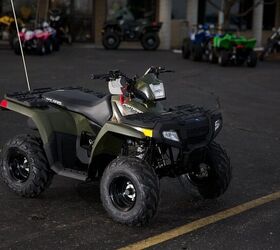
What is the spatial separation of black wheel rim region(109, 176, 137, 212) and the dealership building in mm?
19242

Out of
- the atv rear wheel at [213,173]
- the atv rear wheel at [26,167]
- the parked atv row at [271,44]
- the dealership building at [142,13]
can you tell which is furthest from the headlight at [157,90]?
the dealership building at [142,13]

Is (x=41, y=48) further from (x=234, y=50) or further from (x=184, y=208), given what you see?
(x=184, y=208)

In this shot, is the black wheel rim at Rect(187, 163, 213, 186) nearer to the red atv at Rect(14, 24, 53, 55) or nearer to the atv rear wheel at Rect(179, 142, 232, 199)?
the atv rear wheel at Rect(179, 142, 232, 199)

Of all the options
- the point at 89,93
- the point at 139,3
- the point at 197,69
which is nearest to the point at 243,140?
the point at 89,93

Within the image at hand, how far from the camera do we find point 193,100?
1181 cm

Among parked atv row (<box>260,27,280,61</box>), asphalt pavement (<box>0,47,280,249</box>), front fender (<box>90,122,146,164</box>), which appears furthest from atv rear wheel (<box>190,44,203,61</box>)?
front fender (<box>90,122,146,164</box>)

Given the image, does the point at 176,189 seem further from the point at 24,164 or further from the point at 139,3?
the point at 139,3

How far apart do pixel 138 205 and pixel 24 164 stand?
1434 mm

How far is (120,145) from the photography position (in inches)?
216

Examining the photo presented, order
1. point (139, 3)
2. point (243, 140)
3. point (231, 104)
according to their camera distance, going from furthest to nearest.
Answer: point (139, 3) < point (231, 104) < point (243, 140)

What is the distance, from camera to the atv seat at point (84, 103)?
5.34 m

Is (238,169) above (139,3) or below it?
below

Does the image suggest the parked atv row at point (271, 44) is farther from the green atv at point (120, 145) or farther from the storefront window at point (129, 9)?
the green atv at point (120, 145)

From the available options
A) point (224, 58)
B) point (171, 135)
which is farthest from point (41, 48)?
point (171, 135)
